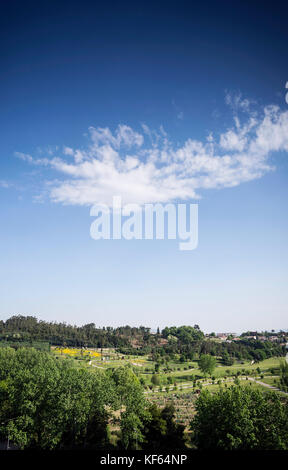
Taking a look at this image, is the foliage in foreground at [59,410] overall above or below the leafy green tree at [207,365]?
above

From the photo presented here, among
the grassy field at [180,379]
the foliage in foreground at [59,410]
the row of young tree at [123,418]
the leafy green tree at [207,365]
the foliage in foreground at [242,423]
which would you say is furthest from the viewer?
the leafy green tree at [207,365]

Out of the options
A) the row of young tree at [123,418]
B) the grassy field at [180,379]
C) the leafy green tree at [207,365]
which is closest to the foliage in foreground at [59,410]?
the row of young tree at [123,418]

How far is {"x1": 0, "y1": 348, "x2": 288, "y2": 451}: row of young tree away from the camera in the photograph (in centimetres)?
2255

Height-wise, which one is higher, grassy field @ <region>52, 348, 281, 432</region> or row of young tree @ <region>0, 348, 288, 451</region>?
row of young tree @ <region>0, 348, 288, 451</region>

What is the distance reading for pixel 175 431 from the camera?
100 feet

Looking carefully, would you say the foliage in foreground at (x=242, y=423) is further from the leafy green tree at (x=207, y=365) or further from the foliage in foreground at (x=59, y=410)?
the leafy green tree at (x=207, y=365)

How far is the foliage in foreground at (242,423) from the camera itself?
21.6 meters

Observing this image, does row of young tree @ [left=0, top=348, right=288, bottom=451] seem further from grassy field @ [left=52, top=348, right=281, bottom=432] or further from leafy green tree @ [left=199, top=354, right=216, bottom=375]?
leafy green tree @ [left=199, top=354, right=216, bottom=375]

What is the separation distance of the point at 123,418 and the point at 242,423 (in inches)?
475

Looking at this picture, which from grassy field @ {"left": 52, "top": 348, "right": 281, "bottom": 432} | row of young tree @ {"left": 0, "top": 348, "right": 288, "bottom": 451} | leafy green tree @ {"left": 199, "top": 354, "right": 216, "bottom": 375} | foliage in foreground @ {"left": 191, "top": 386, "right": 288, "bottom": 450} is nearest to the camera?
foliage in foreground @ {"left": 191, "top": 386, "right": 288, "bottom": 450}

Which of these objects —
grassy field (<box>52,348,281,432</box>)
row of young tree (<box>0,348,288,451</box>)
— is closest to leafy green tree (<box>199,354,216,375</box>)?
grassy field (<box>52,348,281,432</box>)

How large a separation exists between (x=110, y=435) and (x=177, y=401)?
82.4 feet

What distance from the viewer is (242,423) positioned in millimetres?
22578
